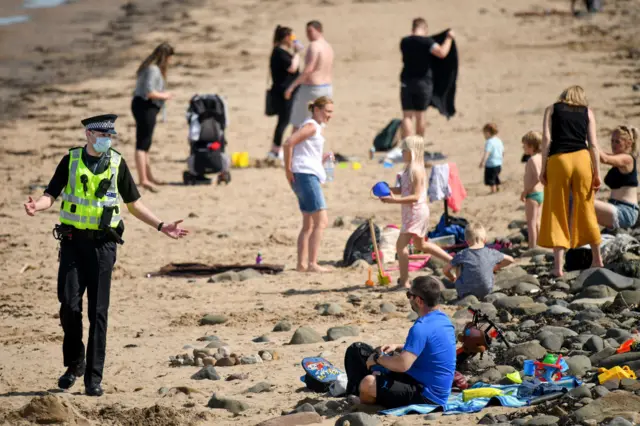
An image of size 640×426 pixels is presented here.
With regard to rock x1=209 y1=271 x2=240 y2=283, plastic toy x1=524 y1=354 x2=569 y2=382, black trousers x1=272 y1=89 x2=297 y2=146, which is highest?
black trousers x1=272 y1=89 x2=297 y2=146

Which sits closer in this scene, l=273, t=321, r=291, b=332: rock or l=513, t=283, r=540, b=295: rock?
l=273, t=321, r=291, b=332: rock

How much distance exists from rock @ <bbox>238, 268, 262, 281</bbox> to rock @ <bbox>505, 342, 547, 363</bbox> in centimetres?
376

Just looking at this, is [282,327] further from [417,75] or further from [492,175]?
[417,75]

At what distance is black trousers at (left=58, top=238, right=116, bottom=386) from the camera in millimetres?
8281

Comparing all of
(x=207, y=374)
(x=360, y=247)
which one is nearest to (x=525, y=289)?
(x=360, y=247)

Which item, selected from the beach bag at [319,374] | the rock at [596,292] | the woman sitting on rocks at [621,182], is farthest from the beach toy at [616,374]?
the woman sitting on rocks at [621,182]

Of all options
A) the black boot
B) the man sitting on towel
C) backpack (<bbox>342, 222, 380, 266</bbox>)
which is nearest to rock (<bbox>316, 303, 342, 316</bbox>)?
backpack (<bbox>342, 222, 380, 266</bbox>)

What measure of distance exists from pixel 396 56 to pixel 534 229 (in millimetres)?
12038

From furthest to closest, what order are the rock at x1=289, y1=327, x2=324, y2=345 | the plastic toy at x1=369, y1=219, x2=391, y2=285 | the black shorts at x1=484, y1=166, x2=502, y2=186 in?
the black shorts at x1=484, y1=166, x2=502, y2=186 → the plastic toy at x1=369, y1=219, x2=391, y2=285 → the rock at x1=289, y1=327, x2=324, y2=345

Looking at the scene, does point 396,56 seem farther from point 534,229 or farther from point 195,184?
point 534,229

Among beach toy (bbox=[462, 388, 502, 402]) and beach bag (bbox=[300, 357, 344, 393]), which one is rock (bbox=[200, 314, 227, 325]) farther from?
beach toy (bbox=[462, 388, 502, 402])

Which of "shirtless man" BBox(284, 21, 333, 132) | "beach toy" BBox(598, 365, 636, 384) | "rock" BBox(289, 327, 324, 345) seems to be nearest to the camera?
"beach toy" BBox(598, 365, 636, 384)

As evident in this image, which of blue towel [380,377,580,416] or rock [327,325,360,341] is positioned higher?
rock [327,325,360,341]

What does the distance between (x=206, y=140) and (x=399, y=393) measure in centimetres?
887
